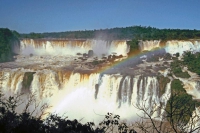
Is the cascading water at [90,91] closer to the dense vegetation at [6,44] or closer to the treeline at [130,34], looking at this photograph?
the dense vegetation at [6,44]

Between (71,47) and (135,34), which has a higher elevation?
(135,34)

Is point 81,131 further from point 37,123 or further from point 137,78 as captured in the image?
point 137,78

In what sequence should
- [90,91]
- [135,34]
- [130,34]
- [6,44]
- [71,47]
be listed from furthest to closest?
[130,34]
[135,34]
[71,47]
[6,44]
[90,91]

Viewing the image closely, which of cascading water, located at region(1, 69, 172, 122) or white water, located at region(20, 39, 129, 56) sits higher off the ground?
white water, located at region(20, 39, 129, 56)

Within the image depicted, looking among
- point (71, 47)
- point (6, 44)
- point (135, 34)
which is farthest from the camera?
point (135, 34)

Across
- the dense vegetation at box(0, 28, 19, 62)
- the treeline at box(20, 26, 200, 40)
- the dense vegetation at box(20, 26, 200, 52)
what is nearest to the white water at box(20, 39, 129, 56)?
the dense vegetation at box(0, 28, 19, 62)

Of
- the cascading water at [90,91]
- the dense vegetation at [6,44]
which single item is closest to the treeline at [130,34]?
the dense vegetation at [6,44]

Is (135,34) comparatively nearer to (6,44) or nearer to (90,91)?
(6,44)

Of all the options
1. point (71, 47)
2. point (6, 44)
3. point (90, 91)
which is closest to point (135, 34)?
point (71, 47)

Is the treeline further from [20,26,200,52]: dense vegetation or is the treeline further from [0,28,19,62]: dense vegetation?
[0,28,19,62]: dense vegetation
